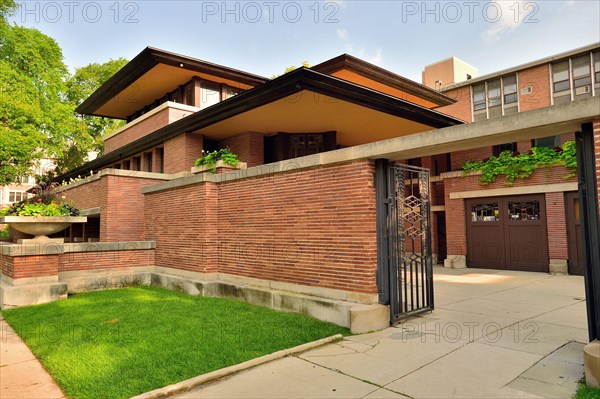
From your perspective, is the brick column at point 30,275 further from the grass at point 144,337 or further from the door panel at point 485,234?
the door panel at point 485,234

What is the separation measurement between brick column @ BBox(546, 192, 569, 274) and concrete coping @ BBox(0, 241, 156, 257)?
1377 cm

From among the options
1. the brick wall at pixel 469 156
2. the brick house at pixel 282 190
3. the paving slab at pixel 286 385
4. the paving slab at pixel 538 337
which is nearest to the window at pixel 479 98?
the brick house at pixel 282 190

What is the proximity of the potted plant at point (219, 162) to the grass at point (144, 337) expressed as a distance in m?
4.46

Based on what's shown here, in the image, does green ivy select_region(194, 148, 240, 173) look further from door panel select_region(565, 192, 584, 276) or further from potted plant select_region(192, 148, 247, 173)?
door panel select_region(565, 192, 584, 276)

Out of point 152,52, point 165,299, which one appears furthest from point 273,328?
point 152,52

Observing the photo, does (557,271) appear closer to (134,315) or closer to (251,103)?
(251,103)

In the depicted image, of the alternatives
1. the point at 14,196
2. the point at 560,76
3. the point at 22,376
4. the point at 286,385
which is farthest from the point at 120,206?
the point at 14,196

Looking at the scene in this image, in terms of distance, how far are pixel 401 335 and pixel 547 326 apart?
253cm

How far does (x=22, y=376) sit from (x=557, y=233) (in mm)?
15740

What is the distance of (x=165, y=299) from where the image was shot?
9031mm

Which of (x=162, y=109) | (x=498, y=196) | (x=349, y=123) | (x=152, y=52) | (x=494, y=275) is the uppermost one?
(x=152, y=52)

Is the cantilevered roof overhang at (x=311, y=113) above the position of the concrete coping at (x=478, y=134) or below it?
above

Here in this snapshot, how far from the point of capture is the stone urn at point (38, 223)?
9.52 m

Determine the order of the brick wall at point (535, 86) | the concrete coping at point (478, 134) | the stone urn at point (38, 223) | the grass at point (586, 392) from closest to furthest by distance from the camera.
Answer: the grass at point (586, 392) → the concrete coping at point (478, 134) → the stone urn at point (38, 223) → the brick wall at point (535, 86)
